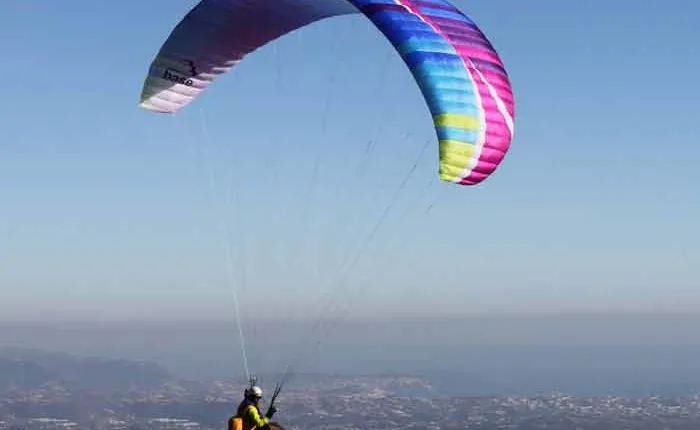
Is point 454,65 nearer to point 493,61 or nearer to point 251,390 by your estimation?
point 493,61

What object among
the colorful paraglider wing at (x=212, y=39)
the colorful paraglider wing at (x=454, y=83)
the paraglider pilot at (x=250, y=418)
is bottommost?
the paraglider pilot at (x=250, y=418)

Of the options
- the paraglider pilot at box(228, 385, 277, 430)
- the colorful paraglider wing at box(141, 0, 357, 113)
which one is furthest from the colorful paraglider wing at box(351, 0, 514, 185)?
the paraglider pilot at box(228, 385, 277, 430)

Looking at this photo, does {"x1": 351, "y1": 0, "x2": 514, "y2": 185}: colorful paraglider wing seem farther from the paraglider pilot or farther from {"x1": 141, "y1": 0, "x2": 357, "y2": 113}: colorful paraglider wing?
the paraglider pilot

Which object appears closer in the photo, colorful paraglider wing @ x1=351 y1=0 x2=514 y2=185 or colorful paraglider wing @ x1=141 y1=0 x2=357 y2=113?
colorful paraglider wing @ x1=351 y1=0 x2=514 y2=185

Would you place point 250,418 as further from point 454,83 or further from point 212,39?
point 212,39

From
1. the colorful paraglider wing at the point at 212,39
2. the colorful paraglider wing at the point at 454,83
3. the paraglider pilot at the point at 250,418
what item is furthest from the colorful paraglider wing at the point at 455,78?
the paraglider pilot at the point at 250,418

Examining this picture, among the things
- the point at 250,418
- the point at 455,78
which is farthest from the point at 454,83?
the point at 250,418

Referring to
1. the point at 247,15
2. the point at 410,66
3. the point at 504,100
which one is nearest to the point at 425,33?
the point at 410,66

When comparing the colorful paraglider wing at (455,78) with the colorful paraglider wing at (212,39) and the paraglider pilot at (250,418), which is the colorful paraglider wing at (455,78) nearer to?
the colorful paraglider wing at (212,39)
